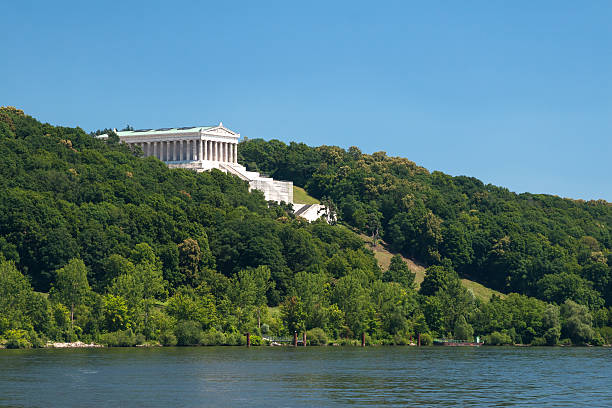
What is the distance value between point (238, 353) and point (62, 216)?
51.2 m

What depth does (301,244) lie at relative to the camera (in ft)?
541

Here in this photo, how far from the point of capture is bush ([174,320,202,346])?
114 m

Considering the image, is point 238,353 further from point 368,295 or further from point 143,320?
point 368,295

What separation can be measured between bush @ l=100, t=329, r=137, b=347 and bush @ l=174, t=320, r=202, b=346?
5.79 m

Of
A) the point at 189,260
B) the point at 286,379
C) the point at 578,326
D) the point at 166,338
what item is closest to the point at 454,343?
the point at 578,326

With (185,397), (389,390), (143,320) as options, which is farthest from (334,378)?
(143,320)

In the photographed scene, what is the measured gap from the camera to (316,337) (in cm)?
12562

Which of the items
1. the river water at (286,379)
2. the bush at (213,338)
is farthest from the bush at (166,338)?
the river water at (286,379)

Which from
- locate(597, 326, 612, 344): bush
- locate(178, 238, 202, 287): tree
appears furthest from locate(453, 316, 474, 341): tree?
locate(178, 238, 202, 287): tree

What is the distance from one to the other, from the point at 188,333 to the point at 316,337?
61.8ft

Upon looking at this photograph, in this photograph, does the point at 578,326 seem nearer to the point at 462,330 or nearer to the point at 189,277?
the point at 462,330

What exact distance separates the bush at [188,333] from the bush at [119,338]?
19.0ft

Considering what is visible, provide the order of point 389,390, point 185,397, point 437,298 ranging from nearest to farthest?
point 185,397, point 389,390, point 437,298

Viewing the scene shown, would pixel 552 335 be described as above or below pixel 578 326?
below
